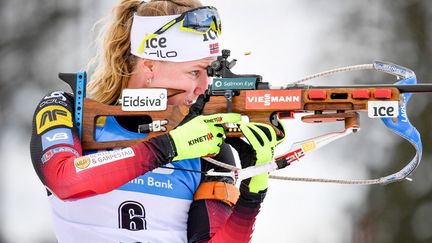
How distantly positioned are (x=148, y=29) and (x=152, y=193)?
2.72 ft

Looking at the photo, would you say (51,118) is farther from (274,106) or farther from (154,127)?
(274,106)

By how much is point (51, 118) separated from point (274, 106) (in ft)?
3.49

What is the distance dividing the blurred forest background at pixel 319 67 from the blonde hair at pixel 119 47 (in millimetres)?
8034

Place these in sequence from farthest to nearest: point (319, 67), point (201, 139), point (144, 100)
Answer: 1. point (319, 67)
2. point (144, 100)
3. point (201, 139)

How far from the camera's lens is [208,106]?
7.06 m

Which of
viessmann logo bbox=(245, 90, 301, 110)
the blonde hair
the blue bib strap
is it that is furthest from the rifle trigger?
the blue bib strap

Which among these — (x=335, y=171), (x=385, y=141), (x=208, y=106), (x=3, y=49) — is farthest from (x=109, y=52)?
(x=3, y=49)

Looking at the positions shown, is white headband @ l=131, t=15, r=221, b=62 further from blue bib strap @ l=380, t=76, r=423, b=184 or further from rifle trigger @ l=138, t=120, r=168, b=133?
blue bib strap @ l=380, t=76, r=423, b=184

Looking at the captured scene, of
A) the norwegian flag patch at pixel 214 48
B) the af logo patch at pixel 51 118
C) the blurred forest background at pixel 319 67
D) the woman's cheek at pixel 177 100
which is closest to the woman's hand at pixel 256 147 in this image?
the woman's cheek at pixel 177 100

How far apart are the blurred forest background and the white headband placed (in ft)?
26.7

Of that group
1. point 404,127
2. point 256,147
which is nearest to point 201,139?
point 256,147

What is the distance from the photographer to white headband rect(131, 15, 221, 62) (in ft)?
24.1

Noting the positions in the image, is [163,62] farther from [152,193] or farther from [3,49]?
[3,49]

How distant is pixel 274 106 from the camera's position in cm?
700
